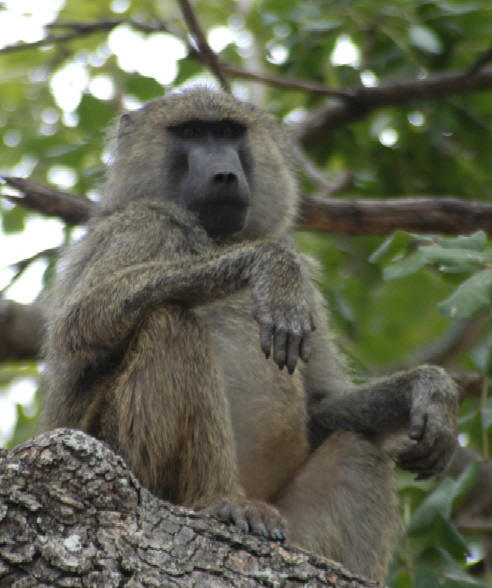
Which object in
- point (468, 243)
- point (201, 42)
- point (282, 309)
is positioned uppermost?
point (201, 42)

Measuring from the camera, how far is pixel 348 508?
4918 millimetres

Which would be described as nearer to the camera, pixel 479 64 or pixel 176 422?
pixel 176 422

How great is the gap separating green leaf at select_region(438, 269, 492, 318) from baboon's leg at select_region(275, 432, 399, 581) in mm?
1244

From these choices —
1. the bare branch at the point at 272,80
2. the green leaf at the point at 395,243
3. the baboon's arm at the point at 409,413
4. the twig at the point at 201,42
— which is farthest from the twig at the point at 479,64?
the baboon's arm at the point at 409,413

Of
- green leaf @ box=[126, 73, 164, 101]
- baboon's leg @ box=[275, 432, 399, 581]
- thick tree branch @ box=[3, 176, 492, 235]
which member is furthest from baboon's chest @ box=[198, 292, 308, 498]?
green leaf @ box=[126, 73, 164, 101]

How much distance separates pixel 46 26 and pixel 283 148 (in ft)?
5.63

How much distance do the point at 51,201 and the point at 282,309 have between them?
8.14 ft

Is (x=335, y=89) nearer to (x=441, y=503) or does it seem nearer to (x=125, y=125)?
(x=125, y=125)

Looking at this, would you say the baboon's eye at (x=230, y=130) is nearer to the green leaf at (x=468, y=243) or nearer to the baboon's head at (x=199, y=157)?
the baboon's head at (x=199, y=157)

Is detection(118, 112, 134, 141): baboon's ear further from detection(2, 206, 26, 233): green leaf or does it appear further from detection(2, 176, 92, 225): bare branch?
detection(2, 206, 26, 233): green leaf

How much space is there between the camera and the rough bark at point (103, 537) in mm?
2916

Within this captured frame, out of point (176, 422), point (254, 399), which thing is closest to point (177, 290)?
point (176, 422)

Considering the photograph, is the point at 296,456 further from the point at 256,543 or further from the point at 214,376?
the point at 256,543

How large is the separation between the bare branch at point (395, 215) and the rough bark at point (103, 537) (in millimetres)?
3182
